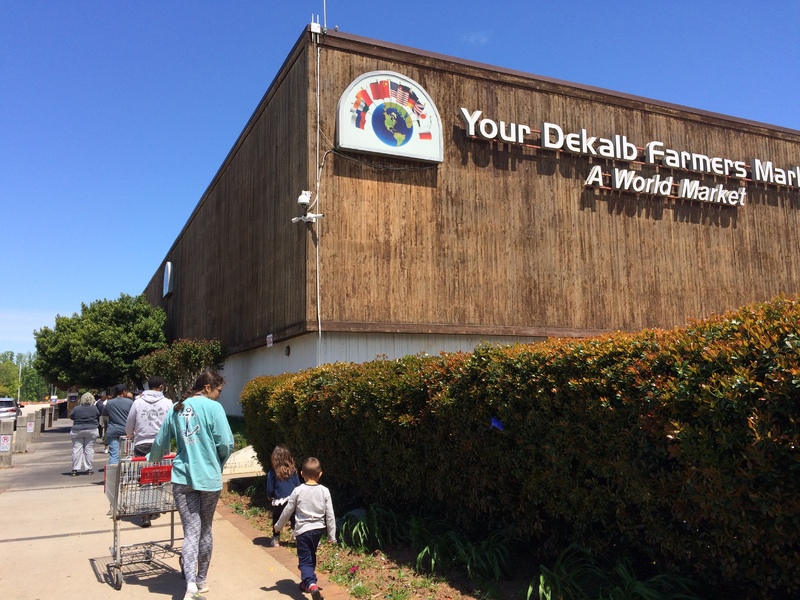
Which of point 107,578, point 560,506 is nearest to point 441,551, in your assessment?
point 560,506

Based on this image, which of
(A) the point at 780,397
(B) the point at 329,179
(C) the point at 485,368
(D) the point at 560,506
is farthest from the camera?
(B) the point at 329,179

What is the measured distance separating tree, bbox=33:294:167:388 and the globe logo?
2126 centimetres

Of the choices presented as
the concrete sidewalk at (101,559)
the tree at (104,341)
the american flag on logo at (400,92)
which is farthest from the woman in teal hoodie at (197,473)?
the tree at (104,341)

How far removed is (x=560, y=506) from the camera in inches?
201

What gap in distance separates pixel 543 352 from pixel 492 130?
484 inches

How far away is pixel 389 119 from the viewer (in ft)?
50.8

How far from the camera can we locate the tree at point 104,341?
31.6 m

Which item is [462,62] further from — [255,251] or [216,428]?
[216,428]

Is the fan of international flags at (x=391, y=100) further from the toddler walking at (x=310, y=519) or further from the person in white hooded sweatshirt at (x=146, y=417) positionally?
the toddler walking at (x=310, y=519)

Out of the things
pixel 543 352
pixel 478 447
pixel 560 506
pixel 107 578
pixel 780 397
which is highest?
pixel 543 352

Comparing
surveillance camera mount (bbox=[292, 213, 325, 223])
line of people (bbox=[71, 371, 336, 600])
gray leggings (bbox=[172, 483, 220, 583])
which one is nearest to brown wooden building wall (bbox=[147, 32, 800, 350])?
surveillance camera mount (bbox=[292, 213, 325, 223])

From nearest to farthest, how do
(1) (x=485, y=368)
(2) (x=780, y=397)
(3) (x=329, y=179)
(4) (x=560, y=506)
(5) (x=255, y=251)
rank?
(2) (x=780, y=397) → (4) (x=560, y=506) → (1) (x=485, y=368) → (3) (x=329, y=179) → (5) (x=255, y=251)

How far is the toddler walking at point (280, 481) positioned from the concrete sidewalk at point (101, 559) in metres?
0.42

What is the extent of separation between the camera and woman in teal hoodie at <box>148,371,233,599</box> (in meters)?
5.63
